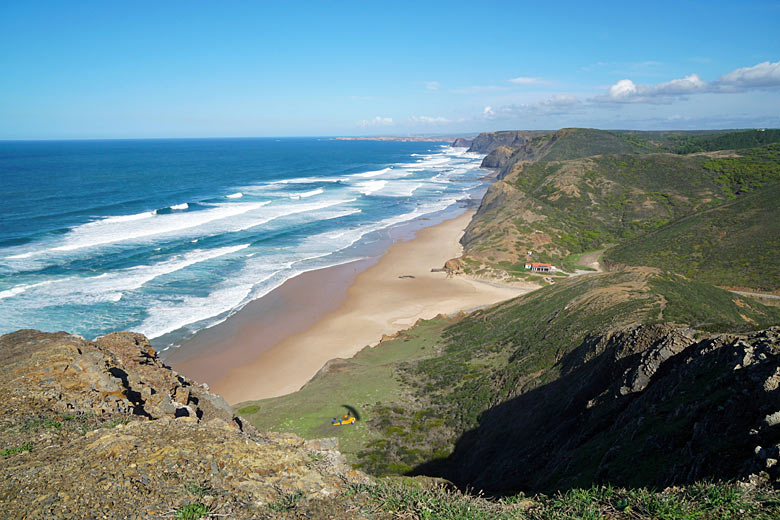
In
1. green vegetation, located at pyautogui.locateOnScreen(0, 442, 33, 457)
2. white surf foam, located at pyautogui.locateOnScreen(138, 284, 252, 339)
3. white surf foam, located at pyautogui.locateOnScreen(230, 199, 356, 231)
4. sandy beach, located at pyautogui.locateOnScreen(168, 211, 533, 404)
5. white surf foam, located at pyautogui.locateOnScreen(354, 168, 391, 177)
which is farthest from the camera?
white surf foam, located at pyautogui.locateOnScreen(354, 168, 391, 177)

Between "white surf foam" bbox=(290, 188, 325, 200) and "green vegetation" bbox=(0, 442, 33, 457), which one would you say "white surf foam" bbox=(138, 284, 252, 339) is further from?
"white surf foam" bbox=(290, 188, 325, 200)

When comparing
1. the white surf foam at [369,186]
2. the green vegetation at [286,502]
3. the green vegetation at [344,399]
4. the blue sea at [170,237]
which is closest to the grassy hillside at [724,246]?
the green vegetation at [344,399]

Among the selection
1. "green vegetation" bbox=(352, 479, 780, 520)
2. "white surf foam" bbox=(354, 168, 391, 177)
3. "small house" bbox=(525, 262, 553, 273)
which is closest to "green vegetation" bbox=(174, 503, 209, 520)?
"green vegetation" bbox=(352, 479, 780, 520)

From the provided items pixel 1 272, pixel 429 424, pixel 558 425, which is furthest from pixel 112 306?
pixel 558 425

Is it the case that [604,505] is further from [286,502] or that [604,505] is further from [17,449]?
[17,449]

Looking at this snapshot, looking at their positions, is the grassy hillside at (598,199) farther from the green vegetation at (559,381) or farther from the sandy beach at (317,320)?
the sandy beach at (317,320)

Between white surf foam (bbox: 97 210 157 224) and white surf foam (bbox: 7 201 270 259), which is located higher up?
white surf foam (bbox: 97 210 157 224)

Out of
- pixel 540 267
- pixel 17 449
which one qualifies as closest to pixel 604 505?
pixel 17 449
